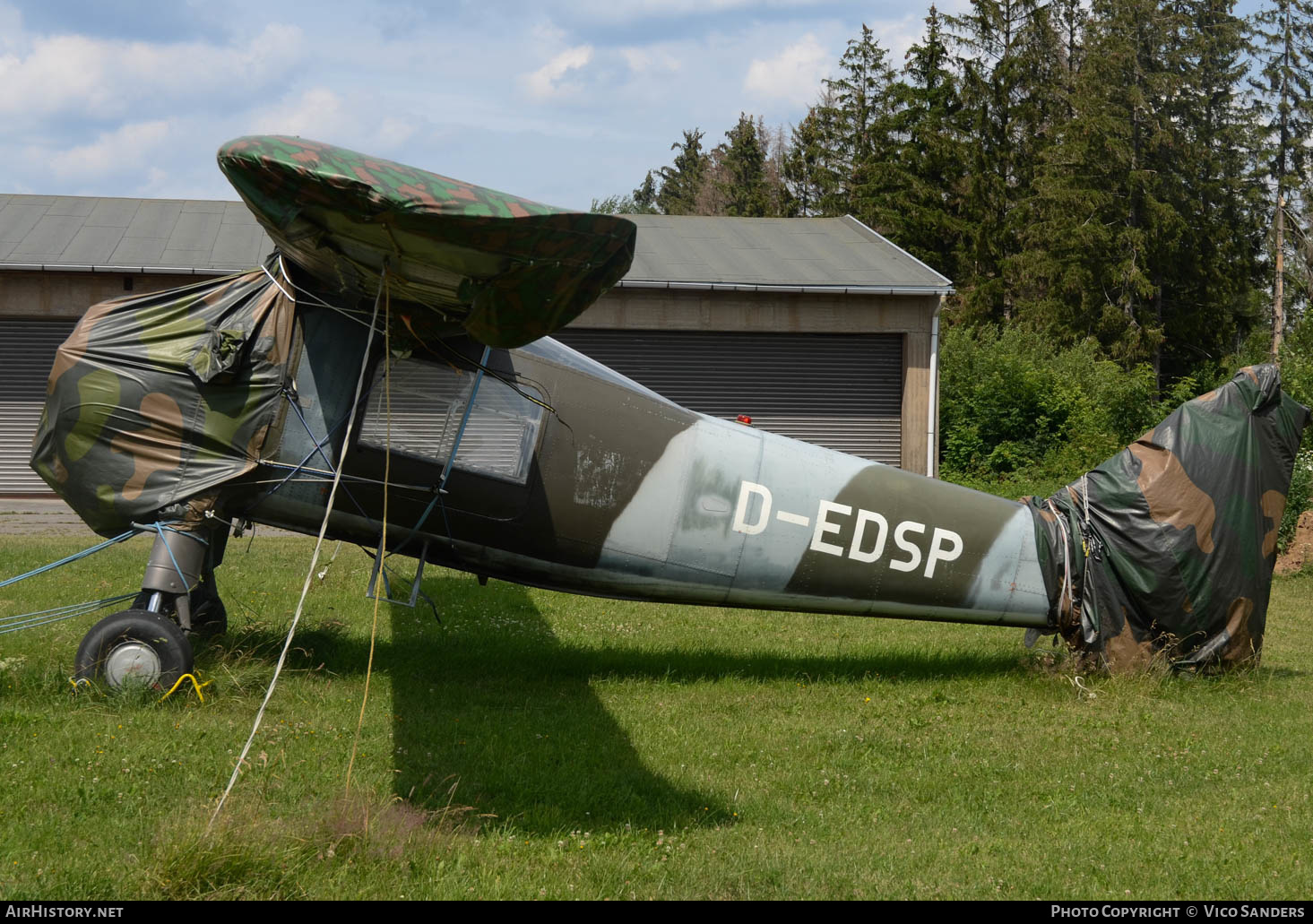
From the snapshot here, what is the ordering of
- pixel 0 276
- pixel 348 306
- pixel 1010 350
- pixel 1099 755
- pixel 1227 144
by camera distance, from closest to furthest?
pixel 1099 755
pixel 348 306
pixel 0 276
pixel 1010 350
pixel 1227 144

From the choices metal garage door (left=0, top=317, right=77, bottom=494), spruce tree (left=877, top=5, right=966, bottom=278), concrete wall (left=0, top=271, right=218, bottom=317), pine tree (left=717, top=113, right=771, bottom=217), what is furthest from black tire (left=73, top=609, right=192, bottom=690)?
pine tree (left=717, top=113, right=771, bottom=217)

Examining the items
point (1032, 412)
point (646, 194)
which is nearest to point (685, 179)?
point (646, 194)

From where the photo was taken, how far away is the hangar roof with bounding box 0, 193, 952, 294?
18922mm

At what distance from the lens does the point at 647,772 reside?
604 centimetres

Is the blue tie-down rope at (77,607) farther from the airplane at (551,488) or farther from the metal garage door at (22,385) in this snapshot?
the metal garage door at (22,385)

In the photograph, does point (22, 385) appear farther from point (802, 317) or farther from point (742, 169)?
point (742, 169)

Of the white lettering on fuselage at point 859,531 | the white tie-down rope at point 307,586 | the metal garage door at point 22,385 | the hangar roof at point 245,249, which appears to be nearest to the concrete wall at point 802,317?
the hangar roof at point 245,249

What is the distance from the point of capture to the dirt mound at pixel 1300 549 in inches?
584

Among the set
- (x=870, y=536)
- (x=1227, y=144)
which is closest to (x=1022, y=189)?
(x=1227, y=144)

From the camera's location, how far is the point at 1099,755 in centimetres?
665

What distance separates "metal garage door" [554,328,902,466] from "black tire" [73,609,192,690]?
14320 millimetres

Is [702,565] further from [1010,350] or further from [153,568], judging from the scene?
[1010,350]

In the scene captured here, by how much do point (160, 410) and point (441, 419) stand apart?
5.79 ft

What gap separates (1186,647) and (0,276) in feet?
62.7
